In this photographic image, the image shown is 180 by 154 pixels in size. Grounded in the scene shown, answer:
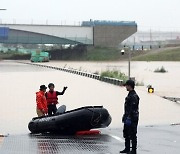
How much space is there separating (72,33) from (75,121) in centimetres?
8941

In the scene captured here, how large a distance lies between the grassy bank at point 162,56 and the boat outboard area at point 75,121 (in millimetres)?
90882

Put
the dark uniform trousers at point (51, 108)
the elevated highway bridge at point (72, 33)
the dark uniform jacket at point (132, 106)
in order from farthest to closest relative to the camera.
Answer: the elevated highway bridge at point (72, 33), the dark uniform trousers at point (51, 108), the dark uniform jacket at point (132, 106)

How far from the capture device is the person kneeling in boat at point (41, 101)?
1259cm

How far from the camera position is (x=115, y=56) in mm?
101500

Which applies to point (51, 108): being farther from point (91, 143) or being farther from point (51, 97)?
point (91, 143)

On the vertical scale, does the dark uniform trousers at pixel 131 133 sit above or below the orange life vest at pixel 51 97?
below

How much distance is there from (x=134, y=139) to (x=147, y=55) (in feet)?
320

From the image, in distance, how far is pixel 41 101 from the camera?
12734mm

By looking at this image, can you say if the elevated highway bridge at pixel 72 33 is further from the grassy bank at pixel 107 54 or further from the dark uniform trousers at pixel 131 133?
the dark uniform trousers at pixel 131 133

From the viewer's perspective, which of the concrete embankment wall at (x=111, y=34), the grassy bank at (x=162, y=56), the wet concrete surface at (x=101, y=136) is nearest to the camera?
the wet concrete surface at (x=101, y=136)

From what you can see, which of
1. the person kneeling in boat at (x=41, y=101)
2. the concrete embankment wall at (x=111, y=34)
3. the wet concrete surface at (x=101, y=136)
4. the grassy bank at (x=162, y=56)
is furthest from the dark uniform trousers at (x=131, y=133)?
the concrete embankment wall at (x=111, y=34)

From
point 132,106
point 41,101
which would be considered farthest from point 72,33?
point 132,106

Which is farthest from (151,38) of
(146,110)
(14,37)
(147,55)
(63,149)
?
(63,149)

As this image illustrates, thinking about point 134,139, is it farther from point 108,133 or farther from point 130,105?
point 108,133
